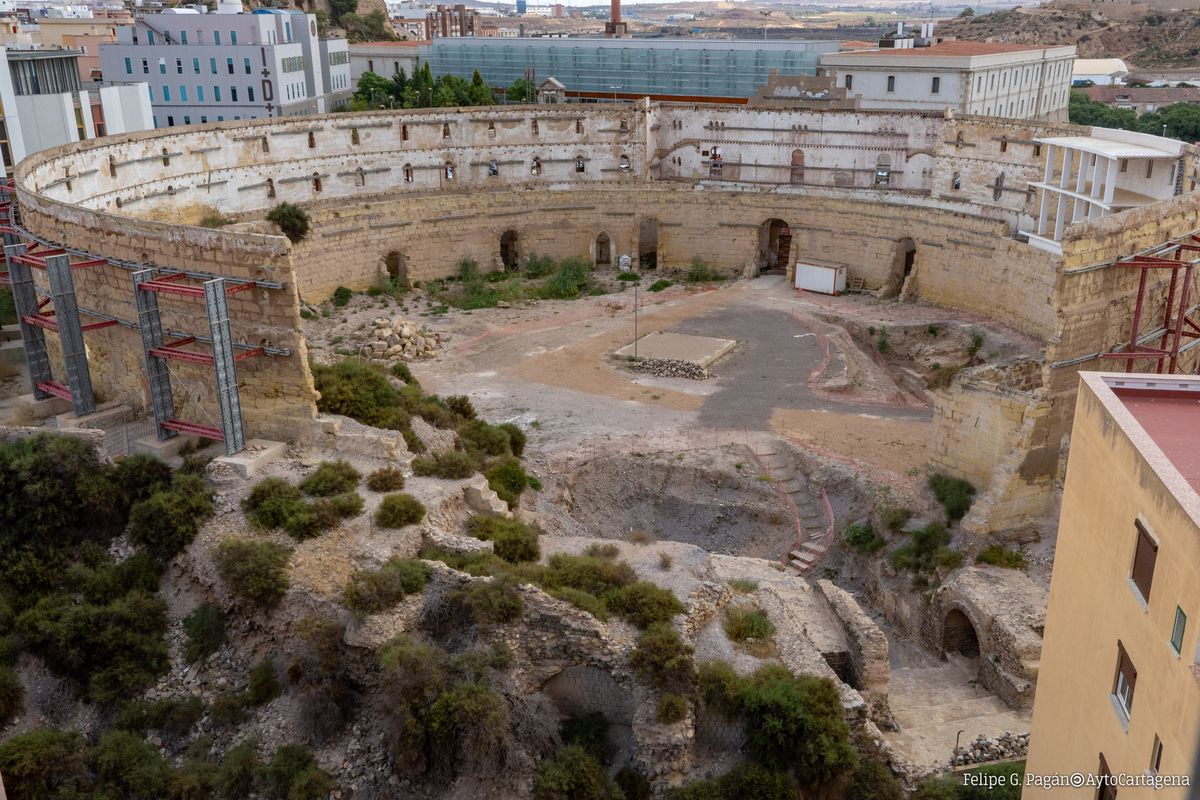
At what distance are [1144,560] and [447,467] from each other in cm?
1333

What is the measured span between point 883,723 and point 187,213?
2759cm

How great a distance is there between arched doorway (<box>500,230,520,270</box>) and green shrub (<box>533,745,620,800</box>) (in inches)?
1118

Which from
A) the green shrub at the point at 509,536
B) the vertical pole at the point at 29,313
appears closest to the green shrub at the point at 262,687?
the green shrub at the point at 509,536

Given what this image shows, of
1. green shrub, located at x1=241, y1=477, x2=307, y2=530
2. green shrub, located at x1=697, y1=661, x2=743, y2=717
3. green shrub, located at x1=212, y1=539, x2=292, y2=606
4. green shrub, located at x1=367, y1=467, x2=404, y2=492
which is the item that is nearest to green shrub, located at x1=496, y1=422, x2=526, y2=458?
green shrub, located at x1=367, y1=467, x2=404, y2=492

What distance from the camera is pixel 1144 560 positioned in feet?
30.9

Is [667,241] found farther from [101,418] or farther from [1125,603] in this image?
[1125,603]

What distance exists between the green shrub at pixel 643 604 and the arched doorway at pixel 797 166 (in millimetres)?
27594

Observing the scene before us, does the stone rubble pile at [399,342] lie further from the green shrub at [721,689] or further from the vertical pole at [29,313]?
the green shrub at [721,689]

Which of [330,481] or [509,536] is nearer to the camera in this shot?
[509,536]

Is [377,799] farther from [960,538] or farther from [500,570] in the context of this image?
[960,538]

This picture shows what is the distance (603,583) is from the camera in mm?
17031

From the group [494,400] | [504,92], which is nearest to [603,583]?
[494,400]

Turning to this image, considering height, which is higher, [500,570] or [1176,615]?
[1176,615]

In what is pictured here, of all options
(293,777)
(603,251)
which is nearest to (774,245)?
(603,251)
